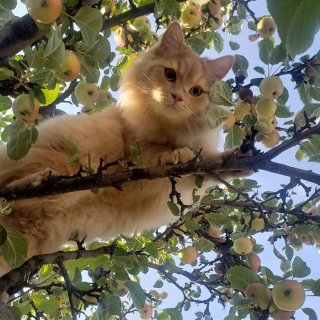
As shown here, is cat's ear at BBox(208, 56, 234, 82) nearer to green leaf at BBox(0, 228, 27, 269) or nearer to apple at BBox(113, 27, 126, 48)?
apple at BBox(113, 27, 126, 48)

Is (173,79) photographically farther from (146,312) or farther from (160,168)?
(146,312)

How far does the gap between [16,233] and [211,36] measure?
2387 mm

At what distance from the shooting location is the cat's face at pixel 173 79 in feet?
7.69

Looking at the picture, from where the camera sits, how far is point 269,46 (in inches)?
68.6

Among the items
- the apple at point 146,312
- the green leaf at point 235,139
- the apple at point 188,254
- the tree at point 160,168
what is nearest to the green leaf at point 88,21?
the tree at point 160,168

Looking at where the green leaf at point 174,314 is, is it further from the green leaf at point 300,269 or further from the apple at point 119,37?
the apple at point 119,37

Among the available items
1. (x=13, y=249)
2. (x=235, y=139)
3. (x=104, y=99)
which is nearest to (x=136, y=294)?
(x=13, y=249)

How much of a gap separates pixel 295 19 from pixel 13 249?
1285mm

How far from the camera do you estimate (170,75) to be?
2545mm

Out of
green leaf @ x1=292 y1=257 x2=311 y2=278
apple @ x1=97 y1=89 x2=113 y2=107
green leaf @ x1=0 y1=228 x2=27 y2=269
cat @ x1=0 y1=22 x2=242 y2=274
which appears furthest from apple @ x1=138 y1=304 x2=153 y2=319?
green leaf @ x1=0 y1=228 x2=27 y2=269

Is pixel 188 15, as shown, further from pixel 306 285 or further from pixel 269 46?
pixel 306 285

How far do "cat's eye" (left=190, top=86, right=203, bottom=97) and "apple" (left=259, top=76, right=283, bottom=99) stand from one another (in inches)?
35.1

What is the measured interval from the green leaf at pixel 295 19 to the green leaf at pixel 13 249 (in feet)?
4.08

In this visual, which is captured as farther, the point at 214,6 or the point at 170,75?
the point at 214,6
